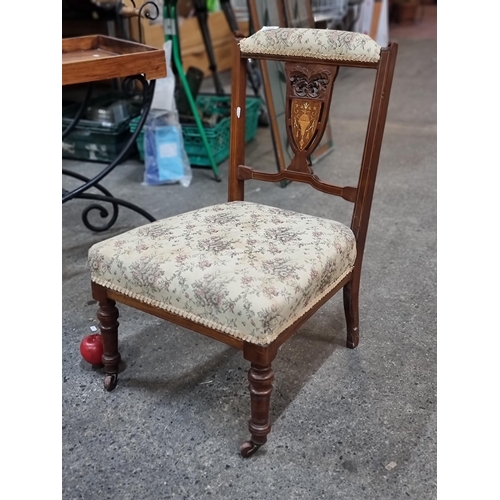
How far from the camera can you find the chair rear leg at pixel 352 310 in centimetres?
139

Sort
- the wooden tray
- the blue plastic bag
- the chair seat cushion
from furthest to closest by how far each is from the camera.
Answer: the blue plastic bag, the wooden tray, the chair seat cushion

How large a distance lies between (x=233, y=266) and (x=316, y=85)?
50cm

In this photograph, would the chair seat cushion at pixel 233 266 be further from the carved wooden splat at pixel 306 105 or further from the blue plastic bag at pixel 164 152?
the blue plastic bag at pixel 164 152

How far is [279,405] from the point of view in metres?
1.30

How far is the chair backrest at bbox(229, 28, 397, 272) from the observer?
3.86 ft

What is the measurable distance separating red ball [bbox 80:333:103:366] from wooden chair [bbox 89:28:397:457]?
0.07m

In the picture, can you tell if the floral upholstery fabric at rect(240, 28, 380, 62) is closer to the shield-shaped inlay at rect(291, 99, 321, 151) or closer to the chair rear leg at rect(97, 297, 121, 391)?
the shield-shaped inlay at rect(291, 99, 321, 151)

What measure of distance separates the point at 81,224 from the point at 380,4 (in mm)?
3943

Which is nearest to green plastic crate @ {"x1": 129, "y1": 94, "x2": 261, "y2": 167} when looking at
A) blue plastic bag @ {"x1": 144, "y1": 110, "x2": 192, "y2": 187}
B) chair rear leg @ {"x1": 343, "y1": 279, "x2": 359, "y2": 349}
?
blue plastic bag @ {"x1": 144, "y1": 110, "x2": 192, "y2": 187}

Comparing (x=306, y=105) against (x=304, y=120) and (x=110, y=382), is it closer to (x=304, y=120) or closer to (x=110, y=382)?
(x=304, y=120)

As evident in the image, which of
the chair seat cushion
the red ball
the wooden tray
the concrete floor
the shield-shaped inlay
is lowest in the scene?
the concrete floor

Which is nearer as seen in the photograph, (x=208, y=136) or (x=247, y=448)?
(x=247, y=448)

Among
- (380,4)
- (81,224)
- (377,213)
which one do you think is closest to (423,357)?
(377,213)

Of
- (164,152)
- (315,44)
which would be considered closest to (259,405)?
(315,44)
